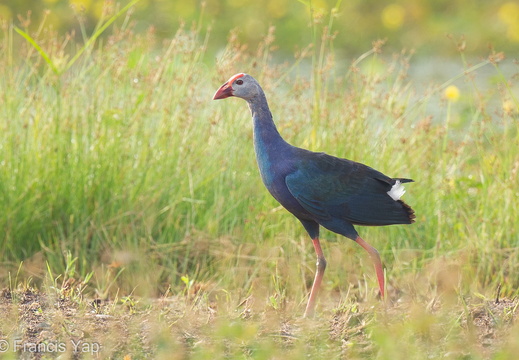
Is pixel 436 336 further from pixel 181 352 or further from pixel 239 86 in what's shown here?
pixel 239 86

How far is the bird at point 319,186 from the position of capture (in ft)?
12.1

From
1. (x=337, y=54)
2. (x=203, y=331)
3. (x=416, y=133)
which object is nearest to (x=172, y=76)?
(x=416, y=133)

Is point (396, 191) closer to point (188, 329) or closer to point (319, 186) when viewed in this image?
point (319, 186)

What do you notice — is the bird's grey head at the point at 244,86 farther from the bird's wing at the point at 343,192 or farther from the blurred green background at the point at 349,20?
the blurred green background at the point at 349,20

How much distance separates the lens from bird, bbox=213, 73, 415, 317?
12.1 ft

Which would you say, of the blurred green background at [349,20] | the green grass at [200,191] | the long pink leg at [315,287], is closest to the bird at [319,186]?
the long pink leg at [315,287]

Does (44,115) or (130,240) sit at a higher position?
(44,115)

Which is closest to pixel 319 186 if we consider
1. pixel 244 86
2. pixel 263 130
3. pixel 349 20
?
pixel 263 130

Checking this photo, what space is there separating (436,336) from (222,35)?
27.6ft

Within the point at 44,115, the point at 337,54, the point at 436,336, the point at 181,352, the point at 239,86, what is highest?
the point at 337,54

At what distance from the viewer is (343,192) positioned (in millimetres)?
3742

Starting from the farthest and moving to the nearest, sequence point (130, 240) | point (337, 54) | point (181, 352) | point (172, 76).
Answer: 1. point (337, 54)
2. point (172, 76)
3. point (130, 240)
4. point (181, 352)

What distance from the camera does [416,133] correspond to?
5434 mm

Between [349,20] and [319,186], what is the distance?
7996 millimetres
